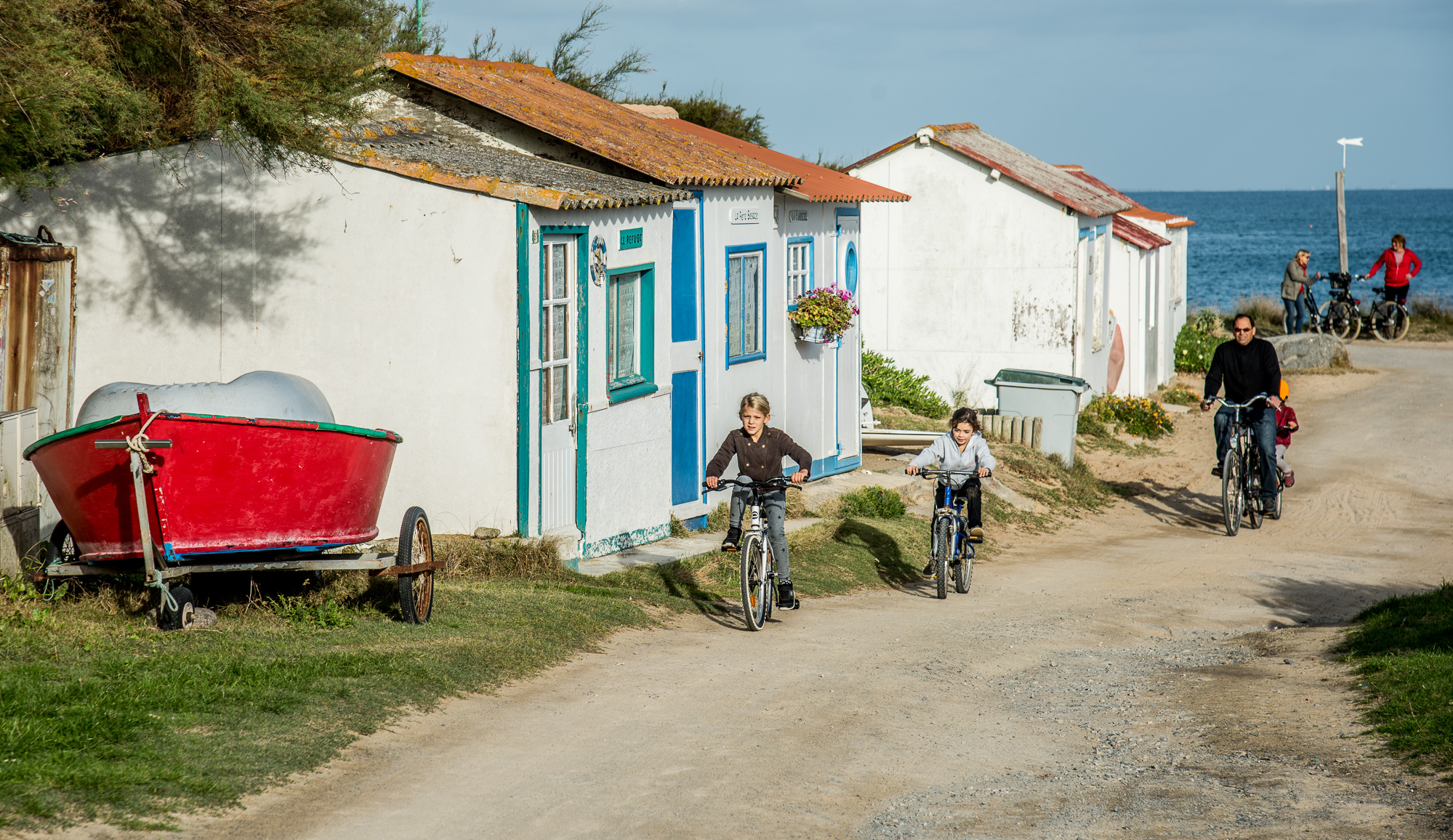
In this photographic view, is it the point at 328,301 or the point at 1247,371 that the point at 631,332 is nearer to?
the point at 328,301

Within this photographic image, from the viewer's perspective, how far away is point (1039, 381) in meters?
18.8

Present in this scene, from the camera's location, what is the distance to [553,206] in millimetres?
9781

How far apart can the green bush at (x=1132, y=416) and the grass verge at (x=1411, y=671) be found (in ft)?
36.6

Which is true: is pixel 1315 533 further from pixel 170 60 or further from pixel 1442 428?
pixel 170 60

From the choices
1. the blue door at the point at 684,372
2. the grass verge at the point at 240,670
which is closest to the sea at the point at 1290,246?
the blue door at the point at 684,372

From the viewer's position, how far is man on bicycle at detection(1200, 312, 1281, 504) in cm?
1404

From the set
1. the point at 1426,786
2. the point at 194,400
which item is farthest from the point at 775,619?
the point at 1426,786

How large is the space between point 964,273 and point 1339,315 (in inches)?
615

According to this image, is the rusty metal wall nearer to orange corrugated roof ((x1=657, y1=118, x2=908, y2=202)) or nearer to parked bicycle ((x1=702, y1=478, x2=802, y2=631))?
parked bicycle ((x1=702, y1=478, x2=802, y2=631))

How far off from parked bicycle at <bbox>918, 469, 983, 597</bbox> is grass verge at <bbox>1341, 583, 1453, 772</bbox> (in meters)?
3.02

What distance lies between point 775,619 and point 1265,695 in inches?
140

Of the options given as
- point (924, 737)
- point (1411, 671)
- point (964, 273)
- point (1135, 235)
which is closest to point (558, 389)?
point (924, 737)

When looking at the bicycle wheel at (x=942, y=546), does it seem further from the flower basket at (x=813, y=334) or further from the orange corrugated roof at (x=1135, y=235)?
the orange corrugated roof at (x=1135, y=235)

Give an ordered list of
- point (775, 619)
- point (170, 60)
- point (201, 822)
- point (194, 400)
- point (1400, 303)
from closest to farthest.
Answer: point (201, 822) < point (194, 400) < point (170, 60) < point (775, 619) < point (1400, 303)
